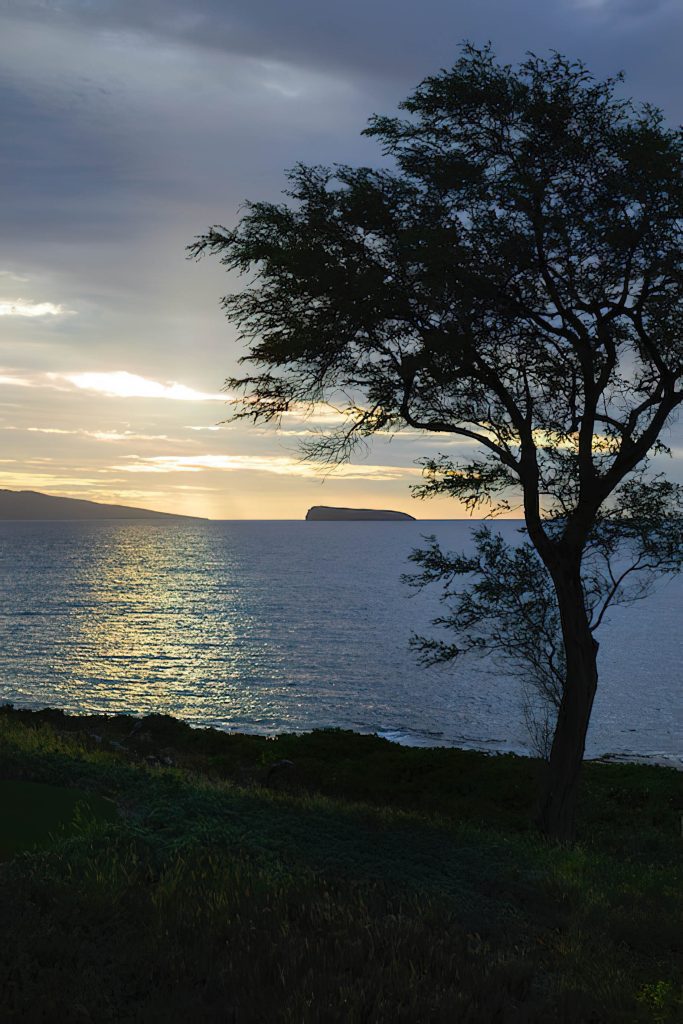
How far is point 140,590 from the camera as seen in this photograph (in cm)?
13700

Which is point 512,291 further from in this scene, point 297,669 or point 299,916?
point 297,669

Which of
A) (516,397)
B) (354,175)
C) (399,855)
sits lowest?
(399,855)

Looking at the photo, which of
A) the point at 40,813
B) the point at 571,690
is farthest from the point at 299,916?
the point at 571,690

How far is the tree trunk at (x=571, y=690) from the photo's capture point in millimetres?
18312

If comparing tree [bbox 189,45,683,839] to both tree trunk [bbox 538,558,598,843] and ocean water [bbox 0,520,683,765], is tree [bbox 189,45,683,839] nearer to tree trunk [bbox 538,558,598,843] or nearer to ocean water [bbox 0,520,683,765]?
tree trunk [bbox 538,558,598,843]

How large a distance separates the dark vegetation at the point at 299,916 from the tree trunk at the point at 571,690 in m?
2.94

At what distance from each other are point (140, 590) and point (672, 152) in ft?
422

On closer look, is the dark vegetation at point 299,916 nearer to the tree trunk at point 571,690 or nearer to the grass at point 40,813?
the grass at point 40,813

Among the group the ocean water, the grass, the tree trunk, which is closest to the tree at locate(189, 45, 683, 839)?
the tree trunk

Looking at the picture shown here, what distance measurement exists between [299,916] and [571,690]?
1177 cm

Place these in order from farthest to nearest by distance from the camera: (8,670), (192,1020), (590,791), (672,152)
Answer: (8,670) < (590,791) < (672,152) < (192,1020)

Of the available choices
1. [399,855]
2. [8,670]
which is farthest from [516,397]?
[8,670]

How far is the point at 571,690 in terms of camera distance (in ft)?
60.3

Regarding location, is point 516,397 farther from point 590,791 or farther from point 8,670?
point 8,670
